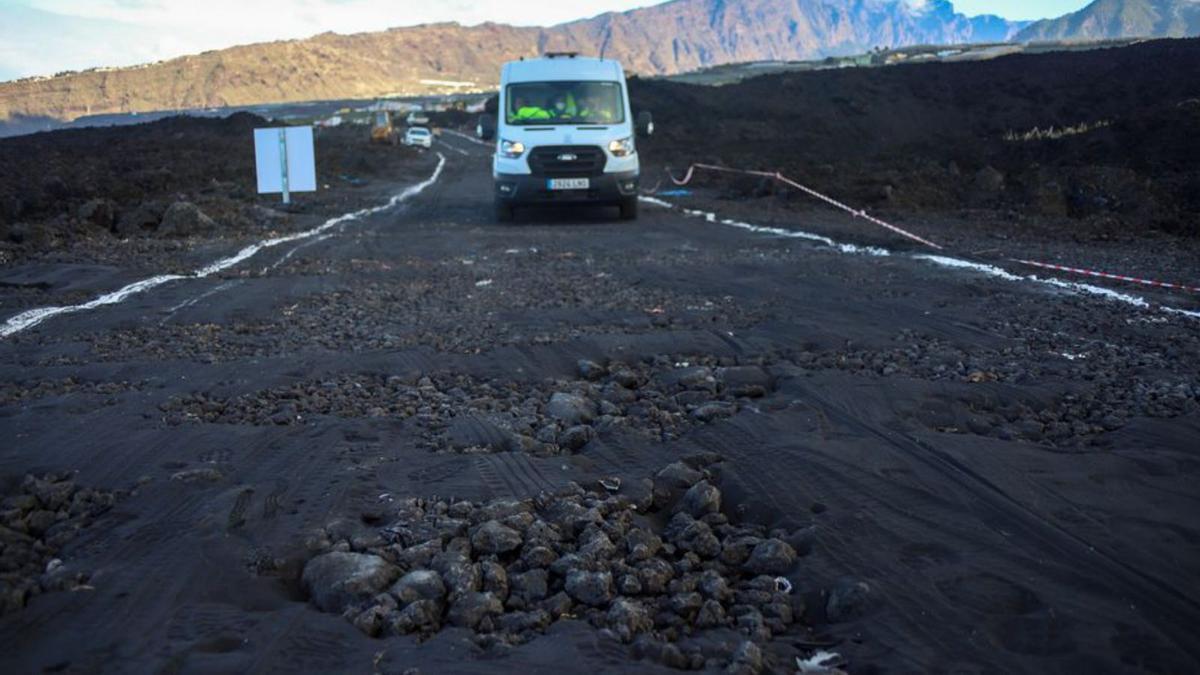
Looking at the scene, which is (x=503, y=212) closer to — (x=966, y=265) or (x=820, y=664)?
(x=966, y=265)

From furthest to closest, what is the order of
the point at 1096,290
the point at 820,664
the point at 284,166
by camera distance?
the point at 284,166 → the point at 1096,290 → the point at 820,664

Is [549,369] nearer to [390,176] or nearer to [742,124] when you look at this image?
[390,176]

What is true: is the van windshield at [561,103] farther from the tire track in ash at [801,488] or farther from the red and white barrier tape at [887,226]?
the tire track in ash at [801,488]

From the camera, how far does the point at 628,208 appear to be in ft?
47.2

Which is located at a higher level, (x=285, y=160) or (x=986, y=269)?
(x=285, y=160)

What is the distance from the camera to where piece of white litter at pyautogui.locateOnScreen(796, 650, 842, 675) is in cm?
235

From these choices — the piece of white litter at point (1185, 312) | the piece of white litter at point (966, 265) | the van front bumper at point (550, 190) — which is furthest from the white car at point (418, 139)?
the piece of white litter at point (1185, 312)

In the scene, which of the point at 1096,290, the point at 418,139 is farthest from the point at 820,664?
the point at 418,139

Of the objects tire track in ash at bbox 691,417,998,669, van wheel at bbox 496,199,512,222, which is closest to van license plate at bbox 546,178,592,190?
van wheel at bbox 496,199,512,222

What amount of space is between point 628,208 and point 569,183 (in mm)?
1096

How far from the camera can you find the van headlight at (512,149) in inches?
550

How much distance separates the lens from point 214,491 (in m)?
3.38

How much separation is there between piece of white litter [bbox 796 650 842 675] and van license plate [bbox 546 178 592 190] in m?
11.9

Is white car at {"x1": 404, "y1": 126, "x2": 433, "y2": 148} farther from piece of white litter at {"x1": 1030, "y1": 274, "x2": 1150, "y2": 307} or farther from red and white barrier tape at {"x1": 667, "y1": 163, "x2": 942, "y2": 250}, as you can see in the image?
piece of white litter at {"x1": 1030, "y1": 274, "x2": 1150, "y2": 307}
